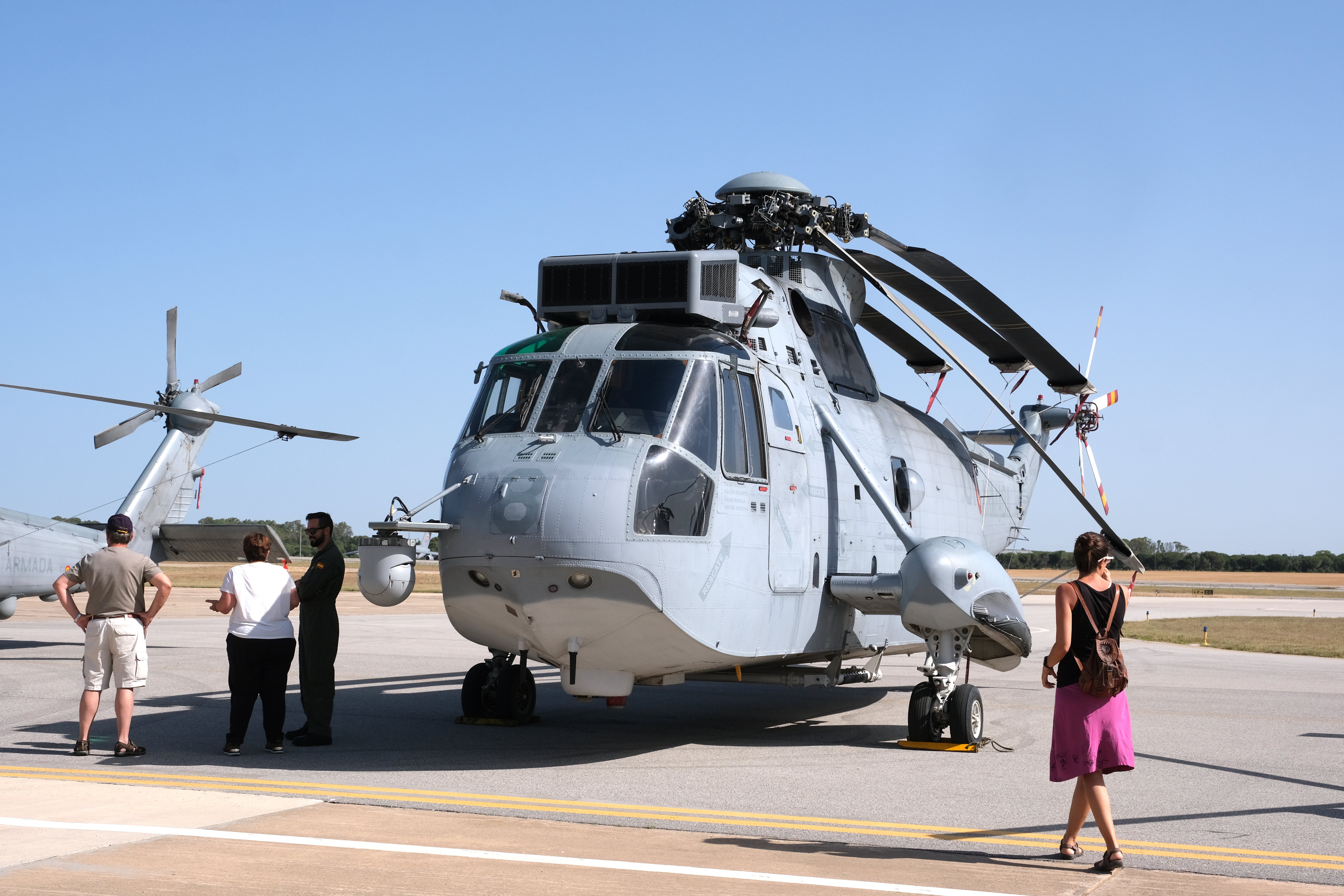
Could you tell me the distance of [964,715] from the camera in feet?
37.1

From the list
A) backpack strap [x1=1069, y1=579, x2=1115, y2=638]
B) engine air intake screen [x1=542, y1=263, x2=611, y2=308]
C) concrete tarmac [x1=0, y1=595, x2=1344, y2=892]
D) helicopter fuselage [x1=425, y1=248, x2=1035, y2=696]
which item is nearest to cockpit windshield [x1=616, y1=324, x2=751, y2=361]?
helicopter fuselage [x1=425, y1=248, x2=1035, y2=696]

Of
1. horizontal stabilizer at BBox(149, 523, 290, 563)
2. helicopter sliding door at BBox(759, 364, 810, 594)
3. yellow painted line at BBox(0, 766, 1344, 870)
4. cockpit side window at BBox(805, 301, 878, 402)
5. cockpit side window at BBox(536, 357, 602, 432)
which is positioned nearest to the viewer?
yellow painted line at BBox(0, 766, 1344, 870)

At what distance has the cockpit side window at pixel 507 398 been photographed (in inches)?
397

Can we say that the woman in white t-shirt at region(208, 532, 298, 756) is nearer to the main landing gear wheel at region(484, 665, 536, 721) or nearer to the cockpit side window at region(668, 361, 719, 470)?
the main landing gear wheel at region(484, 665, 536, 721)

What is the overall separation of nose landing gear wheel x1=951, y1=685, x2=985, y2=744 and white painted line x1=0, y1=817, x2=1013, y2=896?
5.51 meters

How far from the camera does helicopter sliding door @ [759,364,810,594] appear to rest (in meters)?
10.5

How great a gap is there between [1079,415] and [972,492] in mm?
3000

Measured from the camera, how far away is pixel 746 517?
32.9 feet

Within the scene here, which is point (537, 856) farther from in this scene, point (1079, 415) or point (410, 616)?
point (410, 616)

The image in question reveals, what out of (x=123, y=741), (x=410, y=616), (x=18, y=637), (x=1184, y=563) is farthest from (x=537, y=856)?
(x=1184, y=563)

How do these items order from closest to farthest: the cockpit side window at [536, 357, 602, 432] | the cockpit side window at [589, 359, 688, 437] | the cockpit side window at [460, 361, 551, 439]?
the cockpit side window at [589, 359, 688, 437], the cockpit side window at [536, 357, 602, 432], the cockpit side window at [460, 361, 551, 439]

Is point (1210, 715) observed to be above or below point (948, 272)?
below

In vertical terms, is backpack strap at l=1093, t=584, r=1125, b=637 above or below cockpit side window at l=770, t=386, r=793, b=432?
below

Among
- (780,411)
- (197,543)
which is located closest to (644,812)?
(780,411)
